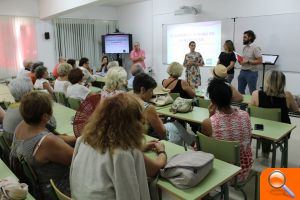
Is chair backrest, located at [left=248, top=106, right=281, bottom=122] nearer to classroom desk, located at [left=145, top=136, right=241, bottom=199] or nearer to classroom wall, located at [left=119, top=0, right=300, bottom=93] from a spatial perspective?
classroom desk, located at [left=145, top=136, right=241, bottom=199]

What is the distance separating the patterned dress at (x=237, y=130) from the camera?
2.23 meters

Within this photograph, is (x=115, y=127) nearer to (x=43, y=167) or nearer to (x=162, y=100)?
(x=43, y=167)

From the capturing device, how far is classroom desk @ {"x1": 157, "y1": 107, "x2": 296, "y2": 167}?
256 cm

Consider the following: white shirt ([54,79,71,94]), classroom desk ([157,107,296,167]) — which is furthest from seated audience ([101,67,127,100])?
white shirt ([54,79,71,94])

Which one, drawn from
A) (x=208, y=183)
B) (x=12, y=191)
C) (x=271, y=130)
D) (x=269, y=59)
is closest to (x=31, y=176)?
(x=12, y=191)

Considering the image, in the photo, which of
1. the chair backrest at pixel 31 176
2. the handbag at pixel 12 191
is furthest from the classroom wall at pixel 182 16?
the handbag at pixel 12 191

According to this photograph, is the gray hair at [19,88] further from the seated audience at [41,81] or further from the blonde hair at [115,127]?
the seated audience at [41,81]

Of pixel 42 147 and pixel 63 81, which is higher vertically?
pixel 63 81

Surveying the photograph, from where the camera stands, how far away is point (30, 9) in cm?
816

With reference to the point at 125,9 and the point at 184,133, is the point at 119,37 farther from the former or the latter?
the point at 184,133

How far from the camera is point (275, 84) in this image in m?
3.03

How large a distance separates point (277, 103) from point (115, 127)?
2335mm

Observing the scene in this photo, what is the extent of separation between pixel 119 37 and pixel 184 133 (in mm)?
6956

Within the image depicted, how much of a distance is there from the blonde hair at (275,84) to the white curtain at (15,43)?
7238mm
